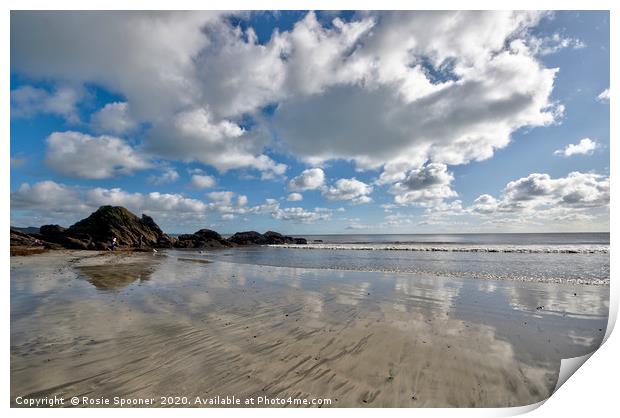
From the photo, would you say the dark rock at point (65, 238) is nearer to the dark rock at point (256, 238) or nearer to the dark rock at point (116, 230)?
the dark rock at point (116, 230)

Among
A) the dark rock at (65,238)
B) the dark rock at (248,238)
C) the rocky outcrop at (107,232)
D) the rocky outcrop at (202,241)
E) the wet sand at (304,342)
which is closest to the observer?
the wet sand at (304,342)

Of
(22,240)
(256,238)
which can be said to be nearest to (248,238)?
(256,238)

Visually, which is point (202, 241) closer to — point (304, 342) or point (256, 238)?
point (256, 238)

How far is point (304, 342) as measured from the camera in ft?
22.2

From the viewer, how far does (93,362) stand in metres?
5.51

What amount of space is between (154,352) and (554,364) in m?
8.77

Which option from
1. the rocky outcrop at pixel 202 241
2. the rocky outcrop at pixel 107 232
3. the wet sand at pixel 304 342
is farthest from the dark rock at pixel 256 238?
the wet sand at pixel 304 342

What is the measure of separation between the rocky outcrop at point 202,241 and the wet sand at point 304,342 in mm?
42562

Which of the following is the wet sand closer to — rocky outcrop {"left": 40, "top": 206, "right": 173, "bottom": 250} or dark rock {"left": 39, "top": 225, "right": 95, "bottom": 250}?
dark rock {"left": 39, "top": 225, "right": 95, "bottom": 250}

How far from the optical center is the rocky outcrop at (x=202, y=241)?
5375 cm

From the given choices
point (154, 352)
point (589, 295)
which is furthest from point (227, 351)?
point (589, 295)

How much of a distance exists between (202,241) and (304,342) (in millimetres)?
55104
